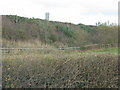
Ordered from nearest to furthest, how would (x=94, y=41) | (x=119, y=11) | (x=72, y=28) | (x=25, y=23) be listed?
(x=119, y=11) < (x=25, y=23) < (x=94, y=41) < (x=72, y=28)

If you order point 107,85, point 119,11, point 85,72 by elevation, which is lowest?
point 107,85

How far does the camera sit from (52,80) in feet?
17.7

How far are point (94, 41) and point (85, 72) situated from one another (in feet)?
84.3

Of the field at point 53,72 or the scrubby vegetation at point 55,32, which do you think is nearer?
the field at point 53,72

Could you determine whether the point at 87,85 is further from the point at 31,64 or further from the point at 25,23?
the point at 25,23

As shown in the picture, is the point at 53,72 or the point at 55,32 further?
the point at 55,32

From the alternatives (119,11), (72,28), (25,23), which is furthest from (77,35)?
(119,11)

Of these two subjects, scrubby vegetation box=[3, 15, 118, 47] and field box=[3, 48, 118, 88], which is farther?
scrubby vegetation box=[3, 15, 118, 47]

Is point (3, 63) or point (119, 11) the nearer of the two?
point (3, 63)

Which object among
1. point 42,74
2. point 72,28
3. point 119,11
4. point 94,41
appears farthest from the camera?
point 72,28

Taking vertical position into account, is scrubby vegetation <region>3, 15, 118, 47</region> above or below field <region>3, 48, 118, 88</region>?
above

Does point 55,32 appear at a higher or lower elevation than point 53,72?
higher

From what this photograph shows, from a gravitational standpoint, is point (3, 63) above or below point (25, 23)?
below

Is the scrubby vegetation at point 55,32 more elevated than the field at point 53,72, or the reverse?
the scrubby vegetation at point 55,32
